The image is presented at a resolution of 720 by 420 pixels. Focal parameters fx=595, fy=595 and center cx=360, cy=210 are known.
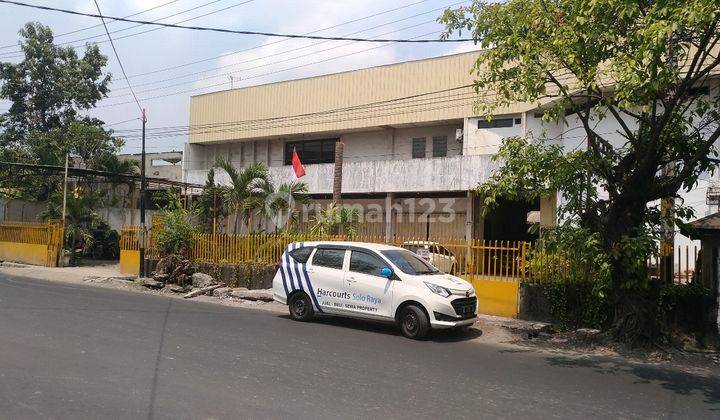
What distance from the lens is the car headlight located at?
32.1 feet

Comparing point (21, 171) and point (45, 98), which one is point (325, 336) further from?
point (45, 98)

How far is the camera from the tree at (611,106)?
8.03 meters

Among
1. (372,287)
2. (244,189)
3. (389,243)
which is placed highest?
(244,189)

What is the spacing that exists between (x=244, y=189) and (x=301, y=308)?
26.2 ft

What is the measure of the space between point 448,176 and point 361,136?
632 centimetres

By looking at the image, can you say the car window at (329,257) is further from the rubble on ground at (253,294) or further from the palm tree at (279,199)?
the palm tree at (279,199)

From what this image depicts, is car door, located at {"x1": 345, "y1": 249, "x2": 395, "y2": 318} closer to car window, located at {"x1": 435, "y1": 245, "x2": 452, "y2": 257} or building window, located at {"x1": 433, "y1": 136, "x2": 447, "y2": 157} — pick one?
car window, located at {"x1": 435, "y1": 245, "x2": 452, "y2": 257}

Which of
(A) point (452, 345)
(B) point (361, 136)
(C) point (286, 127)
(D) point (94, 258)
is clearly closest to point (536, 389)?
(A) point (452, 345)

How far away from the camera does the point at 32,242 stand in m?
24.0

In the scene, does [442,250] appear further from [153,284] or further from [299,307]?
[153,284]

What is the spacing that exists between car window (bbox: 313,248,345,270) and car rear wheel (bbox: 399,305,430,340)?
64.2 inches

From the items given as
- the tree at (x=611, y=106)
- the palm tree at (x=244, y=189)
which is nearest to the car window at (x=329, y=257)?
the tree at (x=611, y=106)

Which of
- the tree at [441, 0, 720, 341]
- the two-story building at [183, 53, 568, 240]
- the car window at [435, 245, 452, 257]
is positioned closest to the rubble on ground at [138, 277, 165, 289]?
the car window at [435, 245, 452, 257]

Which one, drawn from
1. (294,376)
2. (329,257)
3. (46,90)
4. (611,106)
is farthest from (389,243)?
(46,90)
